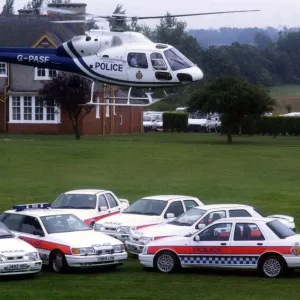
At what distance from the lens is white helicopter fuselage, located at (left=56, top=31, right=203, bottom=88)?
1300 inches

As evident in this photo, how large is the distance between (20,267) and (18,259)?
174mm

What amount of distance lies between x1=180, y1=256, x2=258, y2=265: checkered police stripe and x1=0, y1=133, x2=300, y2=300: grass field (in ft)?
1.07

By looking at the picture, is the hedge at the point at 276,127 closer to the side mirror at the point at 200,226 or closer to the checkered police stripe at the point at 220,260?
the side mirror at the point at 200,226

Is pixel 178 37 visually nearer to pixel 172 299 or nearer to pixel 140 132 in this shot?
pixel 140 132

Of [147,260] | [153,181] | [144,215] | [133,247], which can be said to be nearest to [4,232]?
[147,260]

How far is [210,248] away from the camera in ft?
74.9

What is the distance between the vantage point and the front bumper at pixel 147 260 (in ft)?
76.0

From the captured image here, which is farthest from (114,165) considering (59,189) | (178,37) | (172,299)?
(178,37)

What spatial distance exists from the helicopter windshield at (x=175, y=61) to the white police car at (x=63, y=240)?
10.5 m

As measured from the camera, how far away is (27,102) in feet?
288

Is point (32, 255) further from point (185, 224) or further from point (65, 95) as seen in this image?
point (65, 95)

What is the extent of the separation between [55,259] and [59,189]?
907 inches

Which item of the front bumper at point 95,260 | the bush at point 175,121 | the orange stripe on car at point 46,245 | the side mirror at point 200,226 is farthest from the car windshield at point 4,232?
the bush at point 175,121

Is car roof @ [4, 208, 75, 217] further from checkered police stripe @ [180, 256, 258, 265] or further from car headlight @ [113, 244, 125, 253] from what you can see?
checkered police stripe @ [180, 256, 258, 265]
